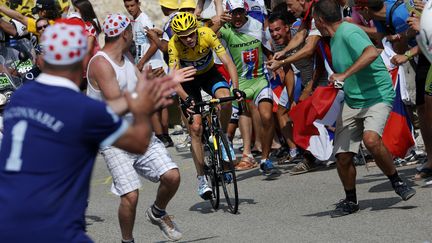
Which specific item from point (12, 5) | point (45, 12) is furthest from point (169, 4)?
point (45, 12)

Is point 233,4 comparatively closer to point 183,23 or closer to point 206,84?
point 206,84

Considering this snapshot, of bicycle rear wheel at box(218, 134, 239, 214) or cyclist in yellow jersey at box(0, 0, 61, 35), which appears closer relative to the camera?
bicycle rear wheel at box(218, 134, 239, 214)

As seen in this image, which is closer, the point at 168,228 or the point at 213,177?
the point at 168,228

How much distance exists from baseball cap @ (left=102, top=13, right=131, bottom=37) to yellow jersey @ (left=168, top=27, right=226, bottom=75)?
2.81 meters

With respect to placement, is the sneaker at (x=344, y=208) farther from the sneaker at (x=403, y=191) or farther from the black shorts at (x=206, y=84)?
the black shorts at (x=206, y=84)

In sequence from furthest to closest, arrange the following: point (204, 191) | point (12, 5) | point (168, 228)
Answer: point (12, 5), point (204, 191), point (168, 228)

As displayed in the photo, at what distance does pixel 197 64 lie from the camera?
36.8 feet

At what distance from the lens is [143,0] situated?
18.6 meters

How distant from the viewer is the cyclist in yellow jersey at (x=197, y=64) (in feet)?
34.9

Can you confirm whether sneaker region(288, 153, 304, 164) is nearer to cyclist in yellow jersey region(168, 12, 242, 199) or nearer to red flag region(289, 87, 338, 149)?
cyclist in yellow jersey region(168, 12, 242, 199)

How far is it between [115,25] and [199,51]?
304cm

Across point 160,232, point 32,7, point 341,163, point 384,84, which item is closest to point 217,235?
point 160,232

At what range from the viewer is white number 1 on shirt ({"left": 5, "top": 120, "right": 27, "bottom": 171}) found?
4930 mm

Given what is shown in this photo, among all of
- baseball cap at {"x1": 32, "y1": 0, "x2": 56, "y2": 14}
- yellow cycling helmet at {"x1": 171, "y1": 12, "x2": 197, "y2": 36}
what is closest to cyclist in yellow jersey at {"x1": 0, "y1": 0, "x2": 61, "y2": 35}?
baseball cap at {"x1": 32, "y1": 0, "x2": 56, "y2": 14}
